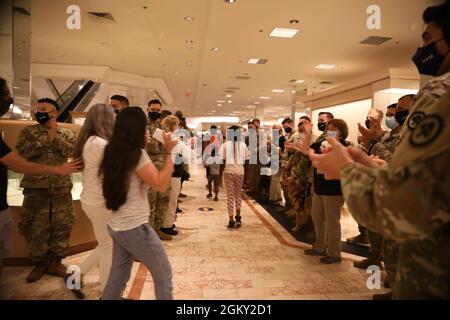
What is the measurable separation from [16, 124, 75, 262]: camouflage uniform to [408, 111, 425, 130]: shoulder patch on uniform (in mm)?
3055

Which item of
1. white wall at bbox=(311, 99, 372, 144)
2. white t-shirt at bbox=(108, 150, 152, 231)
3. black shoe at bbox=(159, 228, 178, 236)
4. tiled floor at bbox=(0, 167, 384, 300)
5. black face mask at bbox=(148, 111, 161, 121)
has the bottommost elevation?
tiled floor at bbox=(0, 167, 384, 300)

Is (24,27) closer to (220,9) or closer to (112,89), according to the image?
(220,9)

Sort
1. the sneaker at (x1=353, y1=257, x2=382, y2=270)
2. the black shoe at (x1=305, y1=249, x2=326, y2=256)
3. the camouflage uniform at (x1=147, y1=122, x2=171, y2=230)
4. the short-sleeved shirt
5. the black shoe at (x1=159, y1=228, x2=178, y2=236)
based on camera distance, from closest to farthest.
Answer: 1. the short-sleeved shirt
2. the sneaker at (x1=353, y1=257, x2=382, y2=270)
3. the black shoe at (x1=305, y1=249, x2=326, y2=256)
4. the camouflage uniform at (x1=147, y1=122, x2=171, y2=230)
5. the black shoe at (x1=159, y1=228, x2=178, y2=236)

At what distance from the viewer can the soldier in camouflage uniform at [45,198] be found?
9.39 ft

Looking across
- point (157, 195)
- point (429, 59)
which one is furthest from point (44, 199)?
point (429, 59)

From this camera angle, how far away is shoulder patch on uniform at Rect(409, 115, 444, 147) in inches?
31.1

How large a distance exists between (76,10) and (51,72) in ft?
19.2

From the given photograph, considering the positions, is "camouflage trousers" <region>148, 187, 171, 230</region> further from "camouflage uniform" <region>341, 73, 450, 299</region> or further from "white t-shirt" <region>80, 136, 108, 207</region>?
"camouflage uniform" <region>341, 73, 450, 299</region>

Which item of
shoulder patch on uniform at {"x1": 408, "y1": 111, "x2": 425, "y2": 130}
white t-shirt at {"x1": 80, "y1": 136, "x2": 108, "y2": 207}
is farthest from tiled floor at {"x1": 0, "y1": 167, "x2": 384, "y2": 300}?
shoulder patch on uniform at {"x1": 408, "y1": 111, "x2": 425, "y2": 130}

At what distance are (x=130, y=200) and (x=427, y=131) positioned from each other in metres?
1.54

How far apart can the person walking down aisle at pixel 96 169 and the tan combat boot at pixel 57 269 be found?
1070 millimetres

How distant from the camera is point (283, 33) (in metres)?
6.75

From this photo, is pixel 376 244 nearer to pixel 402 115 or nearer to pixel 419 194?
pixel 402 115

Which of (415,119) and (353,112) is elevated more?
(353,112)
